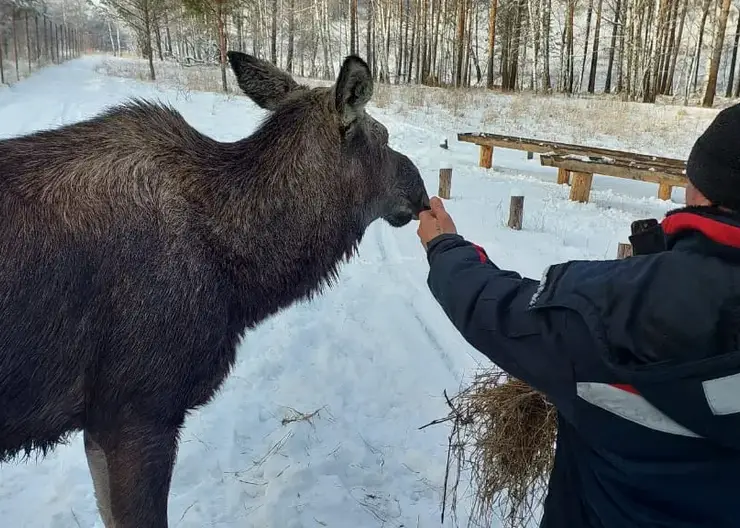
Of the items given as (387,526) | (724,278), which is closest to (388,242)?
(387,526)

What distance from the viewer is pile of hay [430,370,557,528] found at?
9.42ft

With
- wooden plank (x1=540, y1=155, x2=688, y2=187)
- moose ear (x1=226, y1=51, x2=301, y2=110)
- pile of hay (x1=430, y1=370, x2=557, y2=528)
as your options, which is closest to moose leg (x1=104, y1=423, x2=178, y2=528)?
pile of hay (x1=430, y1=370, x2=557, y2=528)

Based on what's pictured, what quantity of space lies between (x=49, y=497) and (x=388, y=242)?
19.4 ft

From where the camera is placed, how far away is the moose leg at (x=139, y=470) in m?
2.57

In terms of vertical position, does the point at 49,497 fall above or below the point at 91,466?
below

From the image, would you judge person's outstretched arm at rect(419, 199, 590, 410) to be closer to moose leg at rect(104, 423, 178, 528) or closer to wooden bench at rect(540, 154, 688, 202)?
moose leg at rect(104, 423, 178, 528)

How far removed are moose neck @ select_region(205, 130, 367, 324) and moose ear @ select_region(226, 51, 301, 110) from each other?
38 centimetres

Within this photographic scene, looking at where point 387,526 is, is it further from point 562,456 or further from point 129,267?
point 129,267

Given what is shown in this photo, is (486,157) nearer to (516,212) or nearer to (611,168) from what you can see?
(611,168)

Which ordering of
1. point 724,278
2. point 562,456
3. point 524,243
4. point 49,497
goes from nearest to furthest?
point 724,278, point 562,456, point 49,497, point 524,243

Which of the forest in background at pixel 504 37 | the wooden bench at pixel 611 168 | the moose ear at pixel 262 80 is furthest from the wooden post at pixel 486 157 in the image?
the forest in background at pixel 504 37

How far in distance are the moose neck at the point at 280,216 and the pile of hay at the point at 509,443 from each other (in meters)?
1.04

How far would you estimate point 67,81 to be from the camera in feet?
106

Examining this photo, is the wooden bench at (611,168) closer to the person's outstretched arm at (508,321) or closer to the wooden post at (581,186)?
the wooden post at (581,186)
